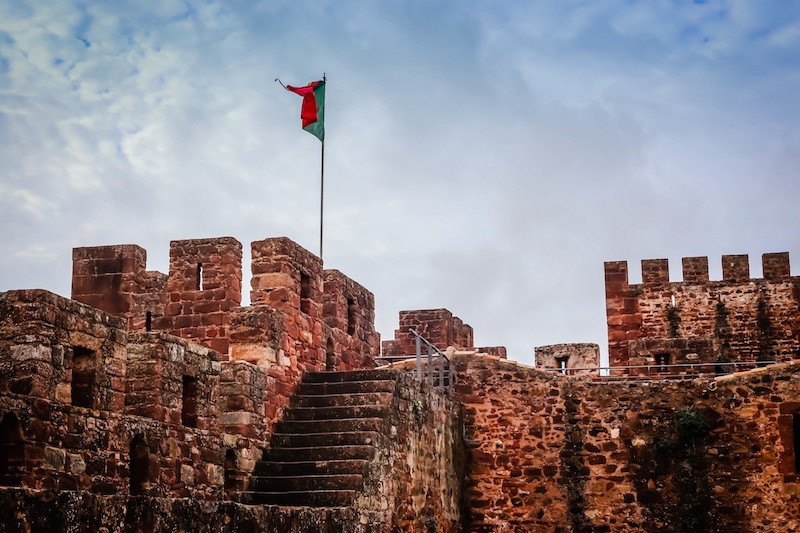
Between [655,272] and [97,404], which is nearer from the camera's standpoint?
[97,404]

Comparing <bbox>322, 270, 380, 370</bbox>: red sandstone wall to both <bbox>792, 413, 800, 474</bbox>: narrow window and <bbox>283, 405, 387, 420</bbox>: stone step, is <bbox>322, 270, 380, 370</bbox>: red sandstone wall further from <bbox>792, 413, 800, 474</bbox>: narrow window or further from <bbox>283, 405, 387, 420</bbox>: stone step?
<bbox>792, 413, 800, 474</bbox>: narrow window

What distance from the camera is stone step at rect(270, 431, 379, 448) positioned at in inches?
586

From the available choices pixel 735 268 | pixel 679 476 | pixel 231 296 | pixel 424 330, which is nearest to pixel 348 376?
pixel 231 296

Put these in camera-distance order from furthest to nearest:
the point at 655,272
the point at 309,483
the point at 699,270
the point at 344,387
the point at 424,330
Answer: the point at 655,272, the point at 699,270, the point at 424,330, the point at 344,387, the point at 309,483

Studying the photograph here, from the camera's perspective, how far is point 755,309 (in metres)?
25.0

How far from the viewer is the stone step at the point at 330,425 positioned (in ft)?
49.5

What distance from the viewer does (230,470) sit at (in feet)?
46.0

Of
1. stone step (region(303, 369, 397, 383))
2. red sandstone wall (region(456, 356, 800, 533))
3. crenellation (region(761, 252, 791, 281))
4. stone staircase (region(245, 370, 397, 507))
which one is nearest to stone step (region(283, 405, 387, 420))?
stone staircase (region(245, 370, 397, 507))

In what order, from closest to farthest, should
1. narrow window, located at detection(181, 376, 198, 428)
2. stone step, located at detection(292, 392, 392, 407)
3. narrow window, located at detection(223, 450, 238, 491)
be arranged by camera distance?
1. narrow window, located at detection(181, 376, 198, 428)
2. narrow window, located at detection(223, 450, 238, 491)
3. stone step, located at detection(292, 392, 392, 407)

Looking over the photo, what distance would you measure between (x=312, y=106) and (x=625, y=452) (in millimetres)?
7822

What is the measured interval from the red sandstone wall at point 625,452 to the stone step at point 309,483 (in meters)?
5.67

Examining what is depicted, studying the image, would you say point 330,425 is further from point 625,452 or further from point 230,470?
point 625,452

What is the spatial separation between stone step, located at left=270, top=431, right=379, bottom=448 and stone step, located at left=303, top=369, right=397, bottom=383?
4.30 feet

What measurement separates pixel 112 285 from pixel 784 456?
1075 centimetres
